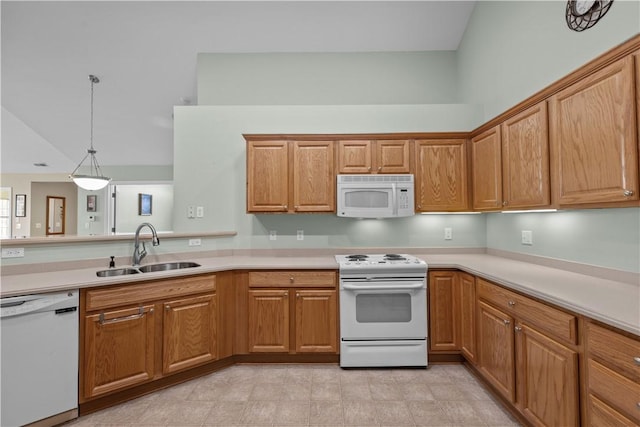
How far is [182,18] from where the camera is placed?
3367 mm

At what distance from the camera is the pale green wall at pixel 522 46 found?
177cm

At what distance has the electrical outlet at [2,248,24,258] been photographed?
6.84 ft

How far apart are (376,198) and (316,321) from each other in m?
1.30

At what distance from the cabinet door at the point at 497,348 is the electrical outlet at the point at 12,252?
11.2ft

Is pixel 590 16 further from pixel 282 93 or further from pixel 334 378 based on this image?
pixel 334 378

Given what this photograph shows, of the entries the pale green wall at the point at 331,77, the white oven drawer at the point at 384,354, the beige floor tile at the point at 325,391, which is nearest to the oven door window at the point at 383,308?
the white oven drawer at the point at 384,354

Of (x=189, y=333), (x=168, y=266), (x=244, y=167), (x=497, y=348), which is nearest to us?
(x=497, y=348)

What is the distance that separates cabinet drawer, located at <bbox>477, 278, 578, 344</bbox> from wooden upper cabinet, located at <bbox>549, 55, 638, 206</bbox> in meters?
0.63

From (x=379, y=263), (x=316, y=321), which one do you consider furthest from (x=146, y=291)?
(x=379, y=263)

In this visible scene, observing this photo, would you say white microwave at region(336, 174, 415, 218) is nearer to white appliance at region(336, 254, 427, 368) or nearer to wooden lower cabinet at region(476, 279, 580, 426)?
white appliance at region(336, 254, 427, 368)

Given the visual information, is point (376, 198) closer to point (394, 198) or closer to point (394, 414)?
point (394, 198)

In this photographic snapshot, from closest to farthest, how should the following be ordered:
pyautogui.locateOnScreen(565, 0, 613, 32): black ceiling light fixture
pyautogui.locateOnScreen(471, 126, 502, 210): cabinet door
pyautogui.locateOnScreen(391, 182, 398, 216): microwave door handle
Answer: pyautogui.locateOnScreen(565, 0, 613, 32): black ceiling light fixture, pyautogui.locateOnScreen(471, 126, 502, 210): cabinet door, pyautogui.locateOnScreen(391, 182, 398, 216): microwave door handle

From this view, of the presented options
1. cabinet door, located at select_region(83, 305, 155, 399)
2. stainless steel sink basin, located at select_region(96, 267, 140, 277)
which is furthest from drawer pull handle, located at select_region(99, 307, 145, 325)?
stainless steel sink basin, located at select_region(96, 267, 140, 277)

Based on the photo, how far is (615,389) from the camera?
118 centimetres
